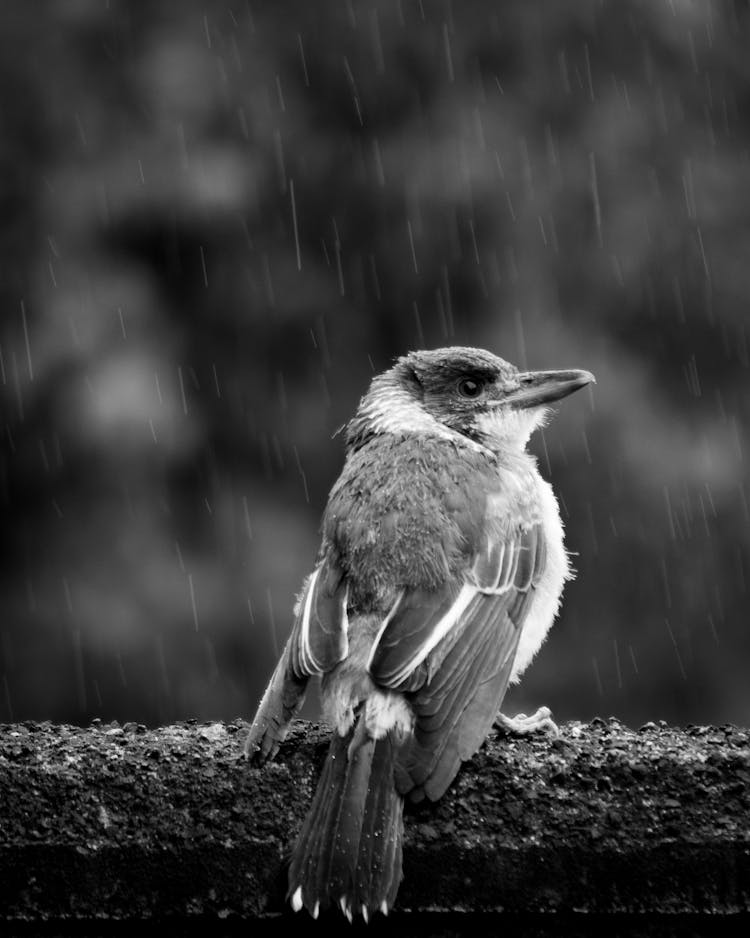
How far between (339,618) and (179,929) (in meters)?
0.91

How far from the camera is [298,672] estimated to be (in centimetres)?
256

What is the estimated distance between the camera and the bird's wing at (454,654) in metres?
2.20

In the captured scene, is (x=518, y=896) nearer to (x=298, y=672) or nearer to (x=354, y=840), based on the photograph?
(x=354, y=840)

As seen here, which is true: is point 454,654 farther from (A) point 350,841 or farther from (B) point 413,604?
(A) point 350,841

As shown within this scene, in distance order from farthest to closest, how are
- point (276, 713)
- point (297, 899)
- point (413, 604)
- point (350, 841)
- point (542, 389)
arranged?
point (542, 389) → point (413, 604) → point (276, 713) → point (350, 841) → point (297, 899)

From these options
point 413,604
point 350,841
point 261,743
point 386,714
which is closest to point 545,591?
point 413,604

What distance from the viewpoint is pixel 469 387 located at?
3734 mm

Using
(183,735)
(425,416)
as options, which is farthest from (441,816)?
(425,416)

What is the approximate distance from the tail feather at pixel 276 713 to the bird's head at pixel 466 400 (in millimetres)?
1081

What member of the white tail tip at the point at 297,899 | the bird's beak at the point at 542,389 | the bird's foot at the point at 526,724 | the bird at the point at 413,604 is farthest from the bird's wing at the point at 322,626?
the bird's beak at the point at 542,389

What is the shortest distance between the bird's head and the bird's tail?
1.48 metres

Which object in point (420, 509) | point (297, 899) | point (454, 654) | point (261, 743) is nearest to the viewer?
point (297, 899)

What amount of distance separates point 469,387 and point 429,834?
1.95 metres

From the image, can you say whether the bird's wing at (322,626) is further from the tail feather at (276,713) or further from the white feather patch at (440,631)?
the white feather patch at (440,631)
